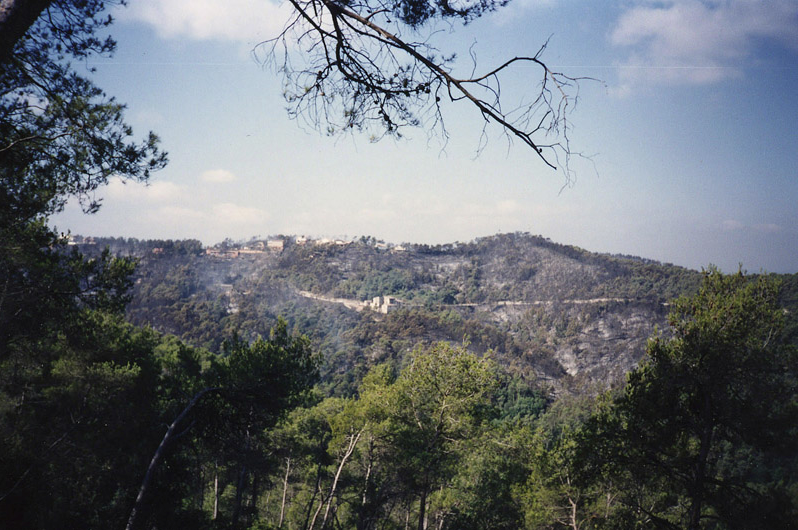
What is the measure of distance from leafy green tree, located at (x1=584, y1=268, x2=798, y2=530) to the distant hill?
140 feet

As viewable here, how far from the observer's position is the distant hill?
245 ft

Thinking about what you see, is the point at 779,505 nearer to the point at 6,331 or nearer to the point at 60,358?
the point at 6,331

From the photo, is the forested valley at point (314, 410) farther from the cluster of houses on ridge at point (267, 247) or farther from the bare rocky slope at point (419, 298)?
the cluster of houses on ridge at point (267, 247)

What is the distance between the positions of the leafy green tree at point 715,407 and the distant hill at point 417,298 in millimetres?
42756

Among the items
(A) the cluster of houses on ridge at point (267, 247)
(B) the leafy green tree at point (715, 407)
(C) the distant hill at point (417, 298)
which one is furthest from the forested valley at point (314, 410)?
(A) the cluster of houses on ridge at point (267, 247)

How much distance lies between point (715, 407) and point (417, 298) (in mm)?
111730

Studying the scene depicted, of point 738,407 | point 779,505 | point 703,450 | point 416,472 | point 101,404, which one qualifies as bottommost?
point 416,472

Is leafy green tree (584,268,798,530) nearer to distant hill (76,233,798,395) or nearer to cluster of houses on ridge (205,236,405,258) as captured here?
distant hill (76,233,798,395)

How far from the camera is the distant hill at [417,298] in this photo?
74812 mm

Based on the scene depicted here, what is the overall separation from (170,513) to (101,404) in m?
3.23

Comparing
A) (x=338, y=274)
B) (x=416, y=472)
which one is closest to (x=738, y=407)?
(x=416, y=472)

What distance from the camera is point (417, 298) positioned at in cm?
11750

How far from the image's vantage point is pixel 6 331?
23.0 feet

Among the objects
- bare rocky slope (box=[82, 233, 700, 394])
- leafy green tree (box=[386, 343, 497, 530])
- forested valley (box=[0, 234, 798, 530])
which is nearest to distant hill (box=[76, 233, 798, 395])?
bare rocky slope (box=[82, 233, 700, 394])
